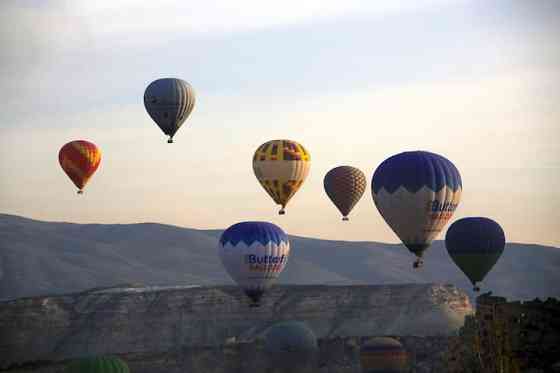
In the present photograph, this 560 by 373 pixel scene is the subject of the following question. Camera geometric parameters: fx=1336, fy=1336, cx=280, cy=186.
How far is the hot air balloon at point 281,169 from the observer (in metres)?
88.6

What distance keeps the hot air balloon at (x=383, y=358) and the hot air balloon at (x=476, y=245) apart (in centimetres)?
1837

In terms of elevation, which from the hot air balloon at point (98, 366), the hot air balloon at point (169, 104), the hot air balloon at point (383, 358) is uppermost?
the hot air balloon at point (169, 104)

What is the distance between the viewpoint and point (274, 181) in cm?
8862

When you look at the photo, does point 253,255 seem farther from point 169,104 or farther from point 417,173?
point 417,173

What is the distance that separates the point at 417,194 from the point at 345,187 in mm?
31270

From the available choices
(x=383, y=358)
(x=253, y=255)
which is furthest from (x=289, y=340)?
(x=253, y=255)

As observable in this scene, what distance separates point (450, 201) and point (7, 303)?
8509 centimetres

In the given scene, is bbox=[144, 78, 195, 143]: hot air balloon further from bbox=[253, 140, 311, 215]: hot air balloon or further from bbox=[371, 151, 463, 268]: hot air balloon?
bbox=[371, 151, 463, 268]: hot air balloon

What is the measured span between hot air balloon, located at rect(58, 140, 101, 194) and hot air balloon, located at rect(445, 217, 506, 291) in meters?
30.1

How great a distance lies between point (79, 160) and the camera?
9862 cm

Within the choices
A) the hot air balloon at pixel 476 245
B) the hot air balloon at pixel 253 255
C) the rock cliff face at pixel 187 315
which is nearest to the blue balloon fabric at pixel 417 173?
the hot air balloon at pixel 476 245

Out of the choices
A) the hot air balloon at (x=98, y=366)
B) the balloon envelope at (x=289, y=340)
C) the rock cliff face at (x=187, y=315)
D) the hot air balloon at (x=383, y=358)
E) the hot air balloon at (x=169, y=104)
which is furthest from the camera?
the rock cliff face at (x=187, y=315)

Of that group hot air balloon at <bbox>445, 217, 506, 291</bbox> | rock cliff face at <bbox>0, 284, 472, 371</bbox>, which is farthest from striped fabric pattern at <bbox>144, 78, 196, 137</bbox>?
rock cliff face at <bbox>0, 284, 472, 371</bbox>

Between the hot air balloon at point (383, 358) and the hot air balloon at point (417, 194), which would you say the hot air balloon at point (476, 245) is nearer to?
the hot air balloon at point (417, 194)
